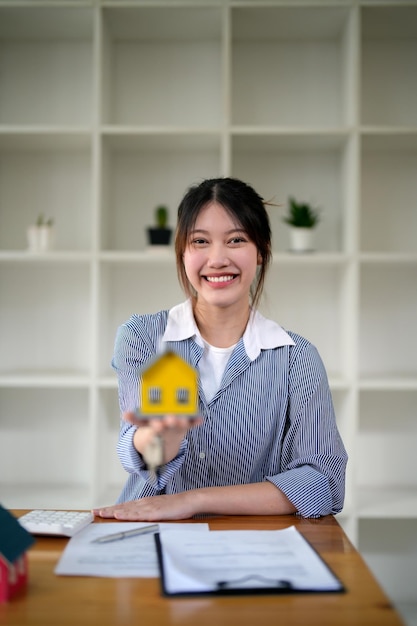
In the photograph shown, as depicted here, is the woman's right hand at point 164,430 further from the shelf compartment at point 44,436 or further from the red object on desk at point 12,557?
the shelf compartment at point 44,436

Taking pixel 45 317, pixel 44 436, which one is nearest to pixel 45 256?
pixel 45 317

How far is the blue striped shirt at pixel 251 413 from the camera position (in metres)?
1.65

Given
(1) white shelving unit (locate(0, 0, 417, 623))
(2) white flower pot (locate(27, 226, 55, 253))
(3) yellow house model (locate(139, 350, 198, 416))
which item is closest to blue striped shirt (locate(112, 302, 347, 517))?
(3) yellow house model (locate(139, 350, 198, 416))

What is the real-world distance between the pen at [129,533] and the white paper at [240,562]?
0.12 ft

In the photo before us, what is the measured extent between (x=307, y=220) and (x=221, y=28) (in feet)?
3.07

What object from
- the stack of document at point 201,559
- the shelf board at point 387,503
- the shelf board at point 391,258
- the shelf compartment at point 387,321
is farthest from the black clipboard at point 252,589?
the shelf compartment at point 387,321

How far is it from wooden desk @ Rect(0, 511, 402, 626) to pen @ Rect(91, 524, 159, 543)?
143 millimetres

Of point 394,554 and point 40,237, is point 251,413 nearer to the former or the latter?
point 40,237

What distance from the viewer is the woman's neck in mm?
1809

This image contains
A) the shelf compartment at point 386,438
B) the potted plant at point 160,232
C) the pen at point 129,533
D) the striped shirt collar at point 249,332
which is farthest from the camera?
the shelf compartment at point 386,438

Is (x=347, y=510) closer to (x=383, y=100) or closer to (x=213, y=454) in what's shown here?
(x=213, y=454)

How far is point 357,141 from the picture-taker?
2773 mm

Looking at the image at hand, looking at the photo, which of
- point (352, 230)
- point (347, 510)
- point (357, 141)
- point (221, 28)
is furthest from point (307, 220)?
point (347, 510)

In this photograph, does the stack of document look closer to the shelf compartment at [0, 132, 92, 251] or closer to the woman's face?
the woman's face
